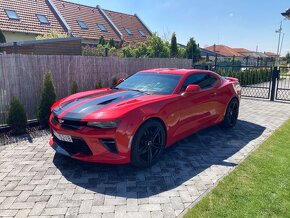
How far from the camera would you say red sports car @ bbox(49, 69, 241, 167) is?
11.8 feet

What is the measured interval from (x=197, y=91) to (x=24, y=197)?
3.33 metres

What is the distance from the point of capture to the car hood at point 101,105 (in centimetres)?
365

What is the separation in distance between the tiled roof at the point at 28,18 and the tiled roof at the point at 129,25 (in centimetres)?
795

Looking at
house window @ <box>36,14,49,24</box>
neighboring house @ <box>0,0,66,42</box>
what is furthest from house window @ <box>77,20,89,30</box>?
house window @ <box>36,14,49,24</box>

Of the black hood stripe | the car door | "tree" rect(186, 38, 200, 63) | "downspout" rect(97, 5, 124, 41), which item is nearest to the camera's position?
the black hood stripe

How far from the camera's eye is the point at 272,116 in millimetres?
7848

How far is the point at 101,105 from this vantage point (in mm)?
3979

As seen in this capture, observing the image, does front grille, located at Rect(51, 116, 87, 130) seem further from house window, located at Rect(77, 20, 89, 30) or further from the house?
house window, located at Rect(77, 20, 89, 30)

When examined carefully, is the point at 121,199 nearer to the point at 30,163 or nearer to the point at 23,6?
the point at 30,163

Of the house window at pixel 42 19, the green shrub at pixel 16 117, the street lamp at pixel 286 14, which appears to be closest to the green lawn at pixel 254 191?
the green shrub at pixel 16 117

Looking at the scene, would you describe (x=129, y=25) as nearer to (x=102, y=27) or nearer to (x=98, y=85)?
(x=102, y=27)

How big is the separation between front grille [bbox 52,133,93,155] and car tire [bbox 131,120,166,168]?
0.66 m

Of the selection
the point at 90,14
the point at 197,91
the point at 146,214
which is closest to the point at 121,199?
the point at 146,214

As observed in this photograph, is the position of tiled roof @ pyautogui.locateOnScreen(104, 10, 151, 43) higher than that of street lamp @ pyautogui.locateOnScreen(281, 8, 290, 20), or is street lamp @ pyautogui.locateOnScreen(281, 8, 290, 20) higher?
tiled roof @ pyautogui.locateOnScreen(104, 10, 151, 43)
